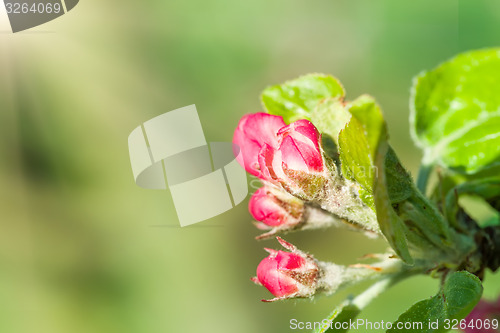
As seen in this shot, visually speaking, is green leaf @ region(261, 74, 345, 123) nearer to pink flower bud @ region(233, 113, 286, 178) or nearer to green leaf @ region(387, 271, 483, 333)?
pink flower bud @ region(233, 113, 286, 178)

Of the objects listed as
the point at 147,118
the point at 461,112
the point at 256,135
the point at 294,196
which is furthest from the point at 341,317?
the point at 147,118

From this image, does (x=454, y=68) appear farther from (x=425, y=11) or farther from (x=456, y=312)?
(x=425, y=11)

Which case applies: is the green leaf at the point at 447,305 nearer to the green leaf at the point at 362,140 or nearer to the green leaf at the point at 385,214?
the green leaf at the point at 385,214

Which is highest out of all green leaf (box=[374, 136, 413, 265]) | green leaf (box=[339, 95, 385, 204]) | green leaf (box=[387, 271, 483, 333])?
green leaf (box=[339, 95, 385, 204])

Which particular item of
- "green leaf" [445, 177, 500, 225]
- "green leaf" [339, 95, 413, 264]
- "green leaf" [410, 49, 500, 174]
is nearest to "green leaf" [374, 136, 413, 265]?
"green leaf" [339, 95, 413, 264]

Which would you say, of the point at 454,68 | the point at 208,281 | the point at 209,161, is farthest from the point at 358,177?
the point at 208,281

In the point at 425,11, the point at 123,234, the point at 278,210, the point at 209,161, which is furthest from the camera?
the point at 123,234
